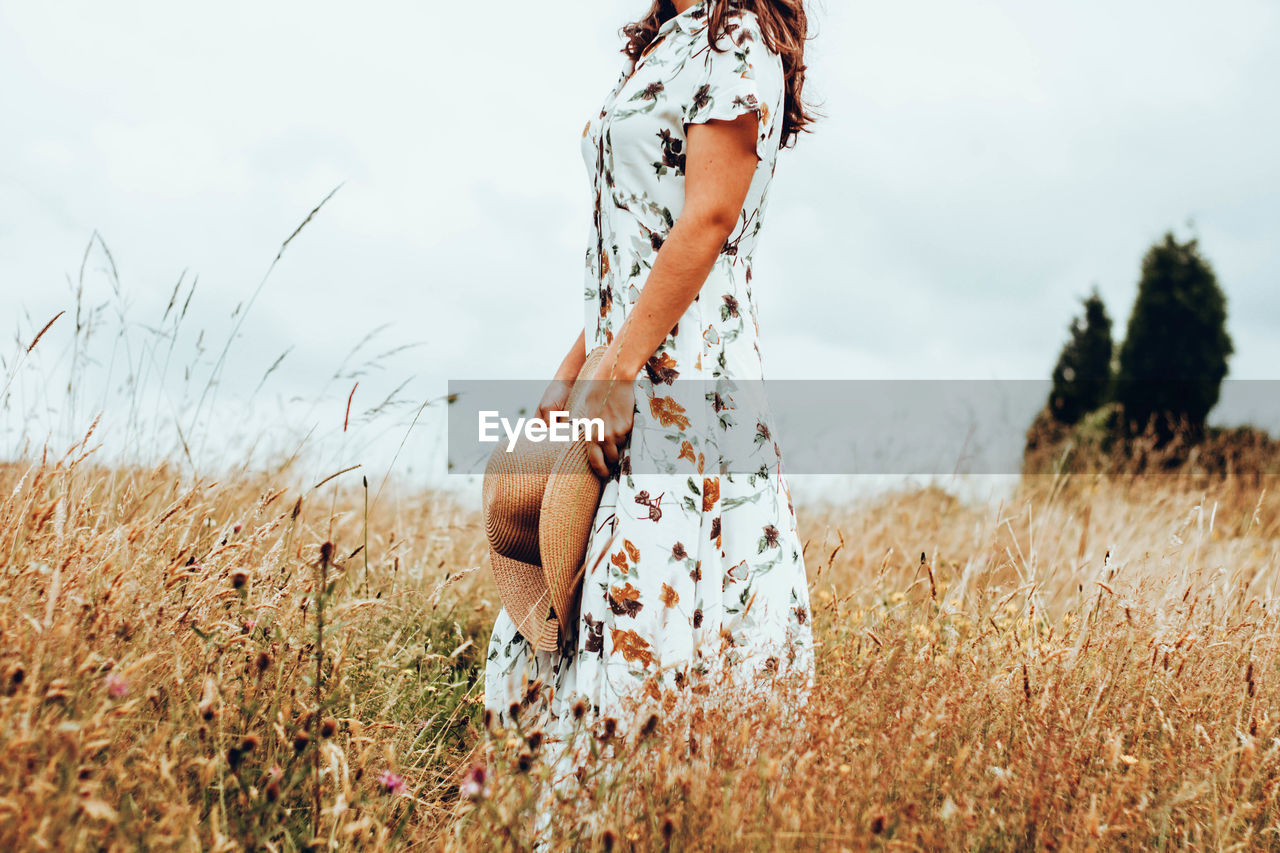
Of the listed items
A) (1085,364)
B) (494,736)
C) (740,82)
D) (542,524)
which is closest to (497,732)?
(494,736)

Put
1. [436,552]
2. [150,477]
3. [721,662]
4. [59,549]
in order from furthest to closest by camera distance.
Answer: [436,552], [150,477], [59,549], [721,662]

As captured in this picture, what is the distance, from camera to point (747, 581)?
1.79 meters

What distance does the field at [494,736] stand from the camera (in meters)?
1.27

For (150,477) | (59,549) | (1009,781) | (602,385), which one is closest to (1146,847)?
(1009,781)

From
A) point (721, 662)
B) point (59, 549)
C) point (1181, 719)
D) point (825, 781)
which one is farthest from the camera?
point (1181, 719)

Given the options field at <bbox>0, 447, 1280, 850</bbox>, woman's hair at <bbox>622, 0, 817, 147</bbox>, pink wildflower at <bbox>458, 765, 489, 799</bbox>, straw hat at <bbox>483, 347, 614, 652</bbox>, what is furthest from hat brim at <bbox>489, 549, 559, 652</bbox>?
woman's hair at <bbox>622, 0, 817, 147</bbox>

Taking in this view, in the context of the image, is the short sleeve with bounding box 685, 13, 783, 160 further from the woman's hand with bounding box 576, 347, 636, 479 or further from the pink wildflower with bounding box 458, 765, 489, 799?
the pink wildflower with bounding box 458, 765, 489, 799

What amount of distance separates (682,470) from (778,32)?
100 centimetres

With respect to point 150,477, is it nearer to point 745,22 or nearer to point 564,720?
point 564,720

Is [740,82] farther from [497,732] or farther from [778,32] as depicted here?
[497,732]

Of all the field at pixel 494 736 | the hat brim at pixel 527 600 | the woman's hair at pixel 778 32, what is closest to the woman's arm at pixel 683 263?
the woman's hair at pixel 778 32

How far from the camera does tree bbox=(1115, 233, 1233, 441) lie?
16734 mm

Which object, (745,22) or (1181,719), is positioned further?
(1181,719)

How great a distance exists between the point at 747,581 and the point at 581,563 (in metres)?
0.35
